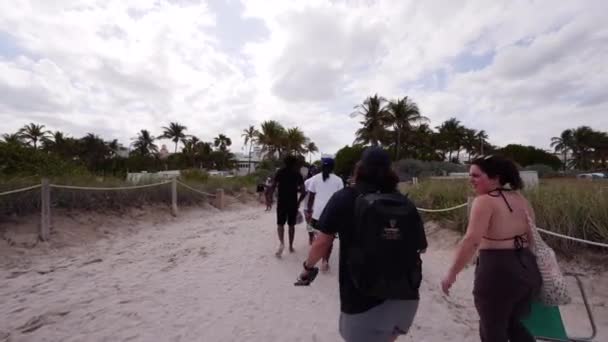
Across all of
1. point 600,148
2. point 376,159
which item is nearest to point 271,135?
point 376,159

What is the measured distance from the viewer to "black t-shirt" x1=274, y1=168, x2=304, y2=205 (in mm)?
4914

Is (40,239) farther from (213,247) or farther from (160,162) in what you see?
(160,162)

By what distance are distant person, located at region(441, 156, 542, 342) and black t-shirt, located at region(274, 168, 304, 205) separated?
10.5 feet

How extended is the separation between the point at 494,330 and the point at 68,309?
11.6 ft

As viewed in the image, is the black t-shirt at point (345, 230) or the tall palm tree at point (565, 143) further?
the tall palm tree at point (565, 143)

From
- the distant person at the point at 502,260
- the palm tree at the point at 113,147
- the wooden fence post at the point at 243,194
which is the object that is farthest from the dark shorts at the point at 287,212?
the palm tree at the point at 113,147

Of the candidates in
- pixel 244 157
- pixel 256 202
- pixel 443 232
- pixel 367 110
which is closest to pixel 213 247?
pixel 443 232

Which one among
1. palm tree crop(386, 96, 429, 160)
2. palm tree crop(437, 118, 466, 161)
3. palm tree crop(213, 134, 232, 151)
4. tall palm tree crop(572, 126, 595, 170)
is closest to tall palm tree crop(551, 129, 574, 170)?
tall palm tree crop(572, 126, 595, 170)

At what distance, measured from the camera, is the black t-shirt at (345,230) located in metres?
1.55

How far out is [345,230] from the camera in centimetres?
160

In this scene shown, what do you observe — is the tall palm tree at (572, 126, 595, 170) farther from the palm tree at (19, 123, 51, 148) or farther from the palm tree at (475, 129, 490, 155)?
the palm tree at (19, 123, 51, 148)

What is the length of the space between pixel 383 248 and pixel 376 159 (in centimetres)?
47

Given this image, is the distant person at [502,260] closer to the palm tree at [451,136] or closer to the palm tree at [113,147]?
the palm tree at [451,136]

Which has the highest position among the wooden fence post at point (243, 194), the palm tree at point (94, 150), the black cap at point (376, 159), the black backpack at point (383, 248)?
the palm tree at point (94, 150)
